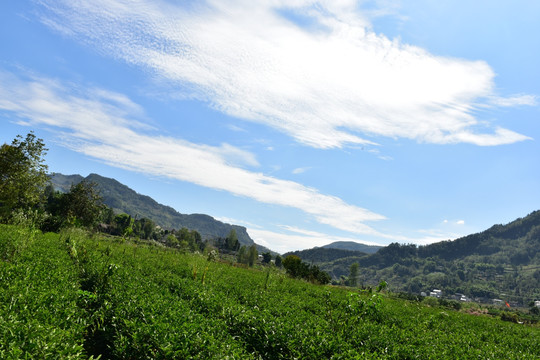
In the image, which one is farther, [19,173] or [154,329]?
[19,173]

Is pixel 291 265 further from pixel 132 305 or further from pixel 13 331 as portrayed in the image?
pixel 13 331

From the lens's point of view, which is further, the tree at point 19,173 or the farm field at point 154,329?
the tree at point 19,173

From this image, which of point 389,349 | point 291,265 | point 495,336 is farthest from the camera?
point 291,265

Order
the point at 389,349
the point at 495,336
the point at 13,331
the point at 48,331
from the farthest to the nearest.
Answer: the point at 495,336 → the point at 389,349 → the point at 48,331 → the point at 13,331

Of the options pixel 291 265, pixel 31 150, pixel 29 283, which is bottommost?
pixel 291 265

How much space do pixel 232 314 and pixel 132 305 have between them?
10.4 feet

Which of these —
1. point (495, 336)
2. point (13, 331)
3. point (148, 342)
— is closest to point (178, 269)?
point (148, 342)

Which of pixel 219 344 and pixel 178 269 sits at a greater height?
pixel 219 344

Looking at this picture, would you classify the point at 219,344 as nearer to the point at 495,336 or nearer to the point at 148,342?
the point at 148,342

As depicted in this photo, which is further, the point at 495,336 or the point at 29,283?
the point at 495,336

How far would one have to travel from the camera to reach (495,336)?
18547mm

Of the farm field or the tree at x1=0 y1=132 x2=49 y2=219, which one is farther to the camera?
the tree at x1=0 y1=132 x2=49 y2=219

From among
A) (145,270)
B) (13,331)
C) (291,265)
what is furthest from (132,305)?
(291,265)

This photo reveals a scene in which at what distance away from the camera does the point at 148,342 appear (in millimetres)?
6375
